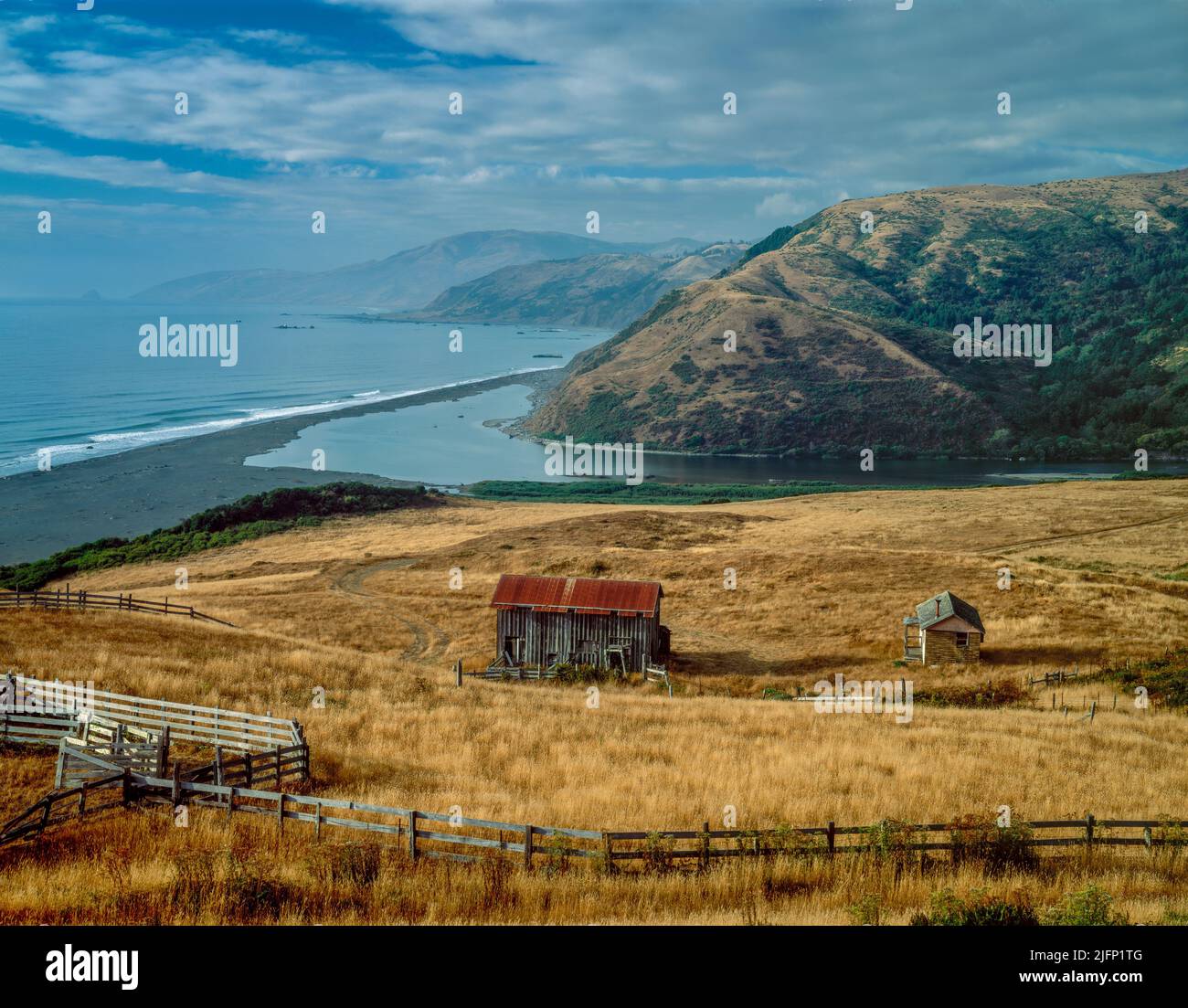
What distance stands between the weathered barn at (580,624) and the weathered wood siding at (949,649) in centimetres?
1212

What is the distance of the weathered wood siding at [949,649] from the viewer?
41062 millimetres

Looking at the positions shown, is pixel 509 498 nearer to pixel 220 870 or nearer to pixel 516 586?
pixel 516 586

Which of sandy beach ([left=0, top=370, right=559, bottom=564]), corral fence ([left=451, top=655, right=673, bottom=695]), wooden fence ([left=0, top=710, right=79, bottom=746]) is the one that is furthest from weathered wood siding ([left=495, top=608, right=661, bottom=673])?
sandy beach ([left=0, top=370, right=559, bottom=564])

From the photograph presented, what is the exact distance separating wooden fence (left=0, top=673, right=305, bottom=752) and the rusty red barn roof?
849 inches

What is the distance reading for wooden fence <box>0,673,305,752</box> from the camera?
1945 cm

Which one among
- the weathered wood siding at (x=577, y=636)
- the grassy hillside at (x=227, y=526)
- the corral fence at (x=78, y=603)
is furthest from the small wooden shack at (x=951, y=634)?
the grassy hillside at (x=227, y=526)

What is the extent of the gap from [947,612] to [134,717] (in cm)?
3312

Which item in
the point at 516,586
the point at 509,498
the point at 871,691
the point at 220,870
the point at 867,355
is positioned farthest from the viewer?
the point at 867,355

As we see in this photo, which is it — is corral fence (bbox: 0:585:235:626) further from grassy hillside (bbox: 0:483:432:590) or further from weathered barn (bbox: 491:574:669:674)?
A: grassy hillside (bbox: 0:483:432:590)

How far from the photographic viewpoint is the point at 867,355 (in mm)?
193625

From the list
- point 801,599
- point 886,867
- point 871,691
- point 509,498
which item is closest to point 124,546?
point 509,498

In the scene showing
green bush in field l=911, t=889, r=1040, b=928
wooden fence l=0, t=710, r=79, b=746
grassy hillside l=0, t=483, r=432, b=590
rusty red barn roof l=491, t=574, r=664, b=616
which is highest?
grassy hillside l=0, t=483, r=432, b=590

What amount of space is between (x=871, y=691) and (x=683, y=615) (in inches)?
655

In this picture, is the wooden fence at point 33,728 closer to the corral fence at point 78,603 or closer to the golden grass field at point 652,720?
the golden grass field at point 652,720
